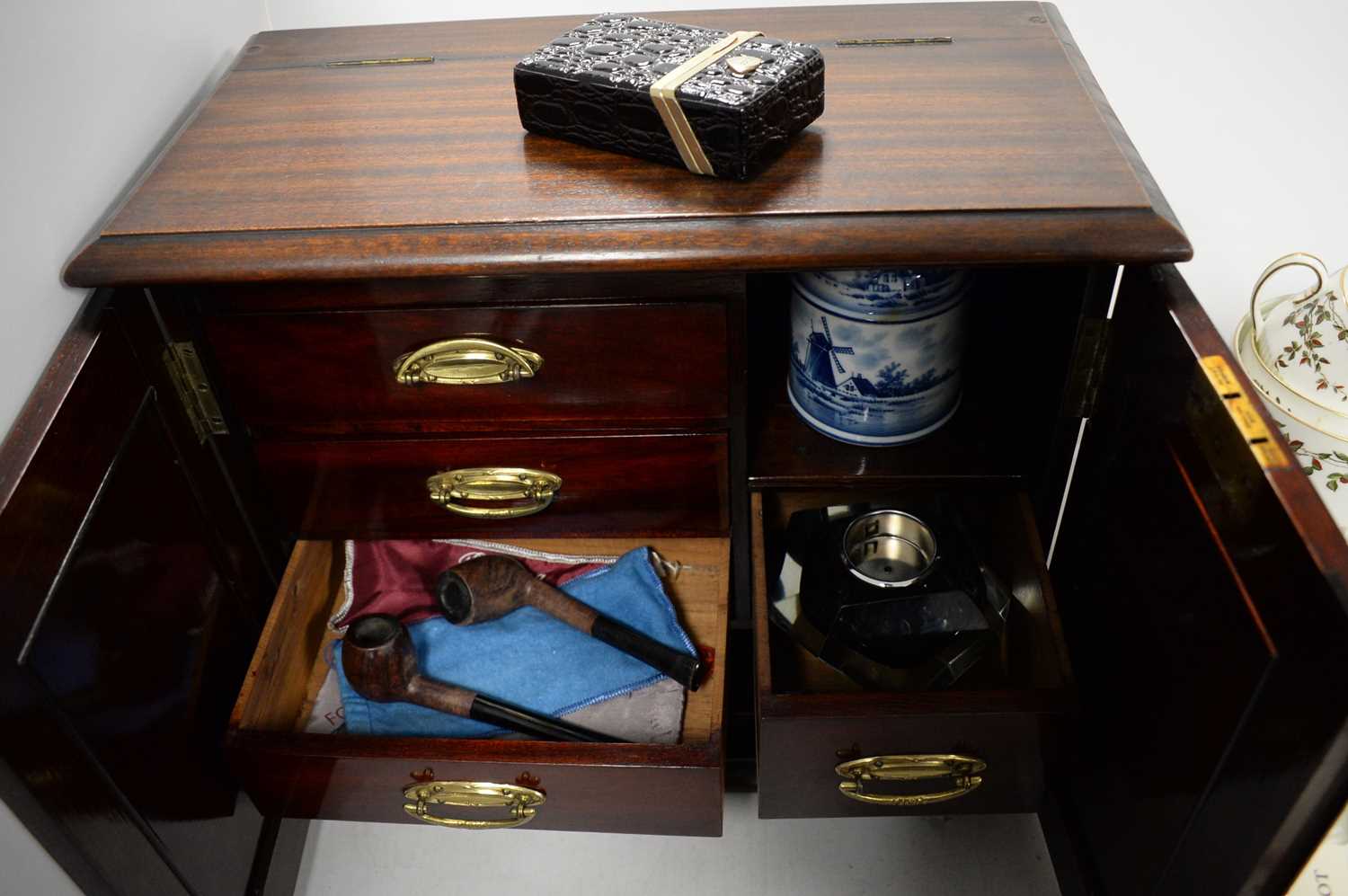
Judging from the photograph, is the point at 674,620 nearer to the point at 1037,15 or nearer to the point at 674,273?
the point at 674,273

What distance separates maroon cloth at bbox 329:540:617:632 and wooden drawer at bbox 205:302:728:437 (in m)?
0.18

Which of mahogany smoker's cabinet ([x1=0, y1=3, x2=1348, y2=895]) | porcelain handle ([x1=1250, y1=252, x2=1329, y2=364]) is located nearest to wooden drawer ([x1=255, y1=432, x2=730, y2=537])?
mahogany smoker's cabinet ([x1=0, y1=3, x2=1348, y2=895])

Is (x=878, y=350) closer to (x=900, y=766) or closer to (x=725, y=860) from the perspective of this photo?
(x=900, y=766)

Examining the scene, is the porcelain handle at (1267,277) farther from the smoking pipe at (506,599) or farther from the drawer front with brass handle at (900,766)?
the smoking pipe at (506,599)

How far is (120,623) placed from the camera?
23.5 inches

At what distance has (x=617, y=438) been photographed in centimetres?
74

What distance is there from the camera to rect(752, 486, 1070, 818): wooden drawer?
664 mm

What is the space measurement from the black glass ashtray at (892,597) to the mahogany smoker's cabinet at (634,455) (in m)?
0.03

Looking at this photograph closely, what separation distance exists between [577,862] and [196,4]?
75 cm

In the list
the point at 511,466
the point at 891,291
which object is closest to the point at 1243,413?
the point at 891,291

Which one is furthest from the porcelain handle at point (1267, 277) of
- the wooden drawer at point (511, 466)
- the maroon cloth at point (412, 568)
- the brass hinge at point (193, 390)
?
the brass hinge at point (193, 390)

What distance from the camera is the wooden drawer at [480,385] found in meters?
0.66

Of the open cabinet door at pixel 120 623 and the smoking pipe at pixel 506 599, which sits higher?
the open cabinet door at pixel 120 623

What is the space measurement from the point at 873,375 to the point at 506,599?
0.34 m
